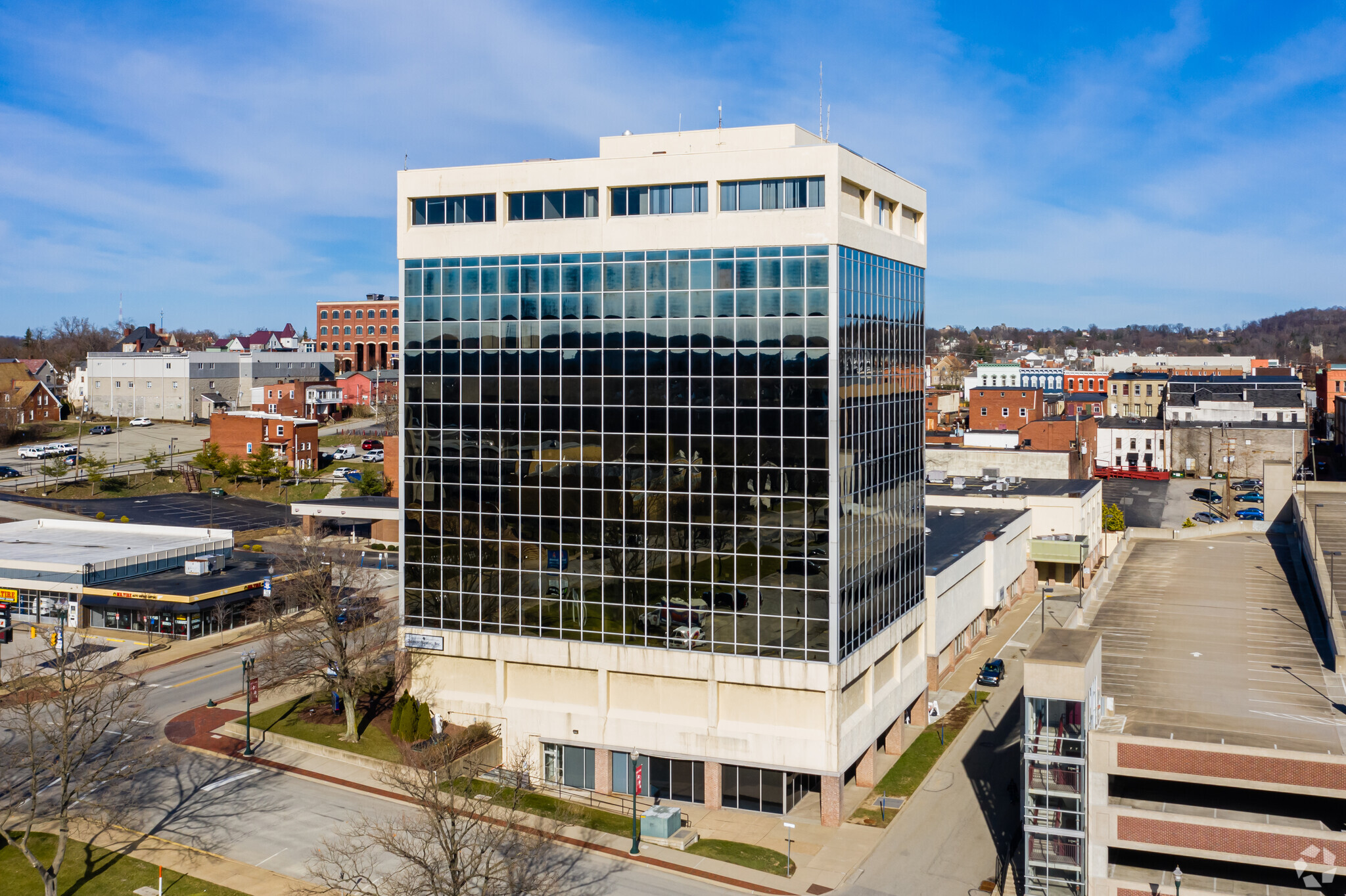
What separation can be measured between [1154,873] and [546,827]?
23918 mm

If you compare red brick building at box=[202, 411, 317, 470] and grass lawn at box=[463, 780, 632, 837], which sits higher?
red brick building at box=[202, 411, 317, 470]

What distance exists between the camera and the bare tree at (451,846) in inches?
1390

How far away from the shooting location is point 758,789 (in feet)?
155

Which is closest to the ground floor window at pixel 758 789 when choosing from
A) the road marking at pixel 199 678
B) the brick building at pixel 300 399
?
the road marking at pixel 199 678

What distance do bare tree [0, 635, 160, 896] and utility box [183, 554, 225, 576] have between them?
2283cm

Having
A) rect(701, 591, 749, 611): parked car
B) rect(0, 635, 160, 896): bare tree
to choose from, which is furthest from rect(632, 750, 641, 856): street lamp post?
rect(0, 635, 160, 896): bare tree

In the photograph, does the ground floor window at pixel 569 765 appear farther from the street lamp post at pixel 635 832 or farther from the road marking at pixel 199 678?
the road marking at pixel 199 678

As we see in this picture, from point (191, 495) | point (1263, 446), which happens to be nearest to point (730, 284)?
point (191, 495)

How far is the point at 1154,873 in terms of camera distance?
125ft

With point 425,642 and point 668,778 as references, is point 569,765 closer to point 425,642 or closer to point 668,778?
point 668,778

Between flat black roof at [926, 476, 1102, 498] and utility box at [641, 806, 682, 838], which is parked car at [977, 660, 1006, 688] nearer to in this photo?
utility box at [641, 806, 682, 838]

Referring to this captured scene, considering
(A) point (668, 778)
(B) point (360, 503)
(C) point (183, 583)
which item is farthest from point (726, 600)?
(B) point (360, 503)

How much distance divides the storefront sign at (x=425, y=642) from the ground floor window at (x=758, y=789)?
15.7 metres

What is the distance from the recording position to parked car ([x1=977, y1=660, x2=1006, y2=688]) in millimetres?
65375
